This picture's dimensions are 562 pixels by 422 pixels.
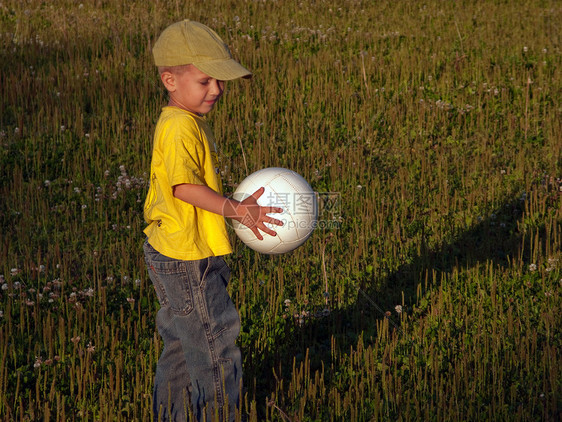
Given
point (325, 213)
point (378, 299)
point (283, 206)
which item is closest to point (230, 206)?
point (283, 206)

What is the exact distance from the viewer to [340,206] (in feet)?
25.6

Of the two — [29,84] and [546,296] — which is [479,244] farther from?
[29,84]

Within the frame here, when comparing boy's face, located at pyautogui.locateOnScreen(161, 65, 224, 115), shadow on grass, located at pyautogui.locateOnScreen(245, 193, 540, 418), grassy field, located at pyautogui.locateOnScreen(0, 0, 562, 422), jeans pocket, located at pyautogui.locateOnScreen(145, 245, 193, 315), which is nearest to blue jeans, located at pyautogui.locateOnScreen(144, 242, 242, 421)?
jeans pocket, located at pyautogui.locateOnScreen(145, 245, 193, 315)

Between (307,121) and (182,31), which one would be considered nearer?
(182,31)

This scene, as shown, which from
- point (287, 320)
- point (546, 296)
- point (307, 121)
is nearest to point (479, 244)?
point (546, 296)

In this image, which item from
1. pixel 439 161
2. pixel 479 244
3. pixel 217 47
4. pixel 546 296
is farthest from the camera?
pixel 439 161

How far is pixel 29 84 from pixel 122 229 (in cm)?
427

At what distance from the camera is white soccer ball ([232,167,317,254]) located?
13.5 feet

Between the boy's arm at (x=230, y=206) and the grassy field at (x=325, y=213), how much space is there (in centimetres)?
102

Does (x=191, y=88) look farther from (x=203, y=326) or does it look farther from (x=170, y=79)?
(x=203, y=326)

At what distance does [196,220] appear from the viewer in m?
3.96

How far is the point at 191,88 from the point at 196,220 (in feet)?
2.43

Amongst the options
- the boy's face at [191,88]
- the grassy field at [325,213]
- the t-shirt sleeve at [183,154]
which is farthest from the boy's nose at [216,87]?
the grassy field at [325,213]

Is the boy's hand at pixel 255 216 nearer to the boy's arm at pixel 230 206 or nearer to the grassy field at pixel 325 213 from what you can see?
the boy's arm at pixel 230 206
